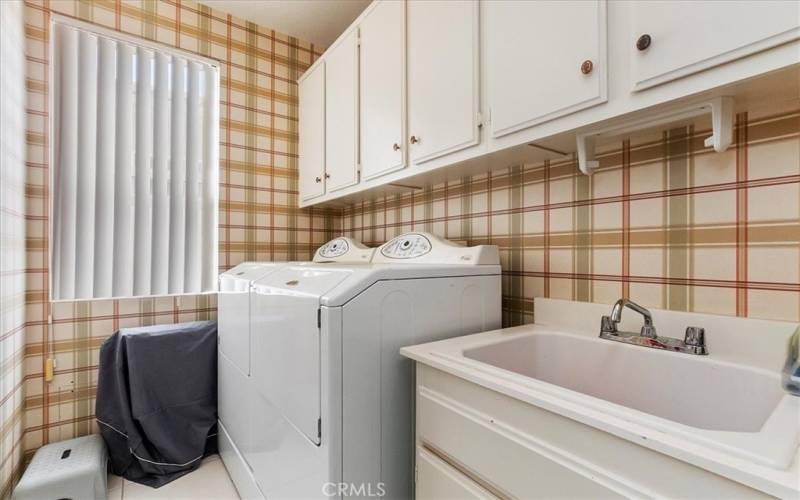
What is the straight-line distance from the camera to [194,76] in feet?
7.58

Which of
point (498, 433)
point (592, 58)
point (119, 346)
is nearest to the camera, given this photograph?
point (498, 433)

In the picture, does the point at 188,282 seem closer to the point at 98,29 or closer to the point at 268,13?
the point at 98,29

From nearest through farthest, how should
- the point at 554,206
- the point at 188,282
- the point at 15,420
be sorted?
1. the point at 554,206
2. the point at 15,420
3. the point at 188,282

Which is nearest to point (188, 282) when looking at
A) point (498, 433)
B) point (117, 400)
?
point (117, 400)

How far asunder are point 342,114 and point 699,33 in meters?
1.62

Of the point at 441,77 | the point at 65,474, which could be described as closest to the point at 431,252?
the point at 441,77

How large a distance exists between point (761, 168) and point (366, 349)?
1.20 metres

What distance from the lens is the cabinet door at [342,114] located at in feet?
6.43

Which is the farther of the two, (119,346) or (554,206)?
(119,346)

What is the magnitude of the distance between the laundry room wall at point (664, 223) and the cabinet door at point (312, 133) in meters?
1.08

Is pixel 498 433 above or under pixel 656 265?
under

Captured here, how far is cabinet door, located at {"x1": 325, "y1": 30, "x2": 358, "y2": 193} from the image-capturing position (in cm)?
196

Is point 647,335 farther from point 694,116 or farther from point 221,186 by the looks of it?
point 221,186

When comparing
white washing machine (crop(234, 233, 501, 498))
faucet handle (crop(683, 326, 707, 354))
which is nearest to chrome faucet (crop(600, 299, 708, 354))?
faucet handle (crop(683, 326, 707, 354))
